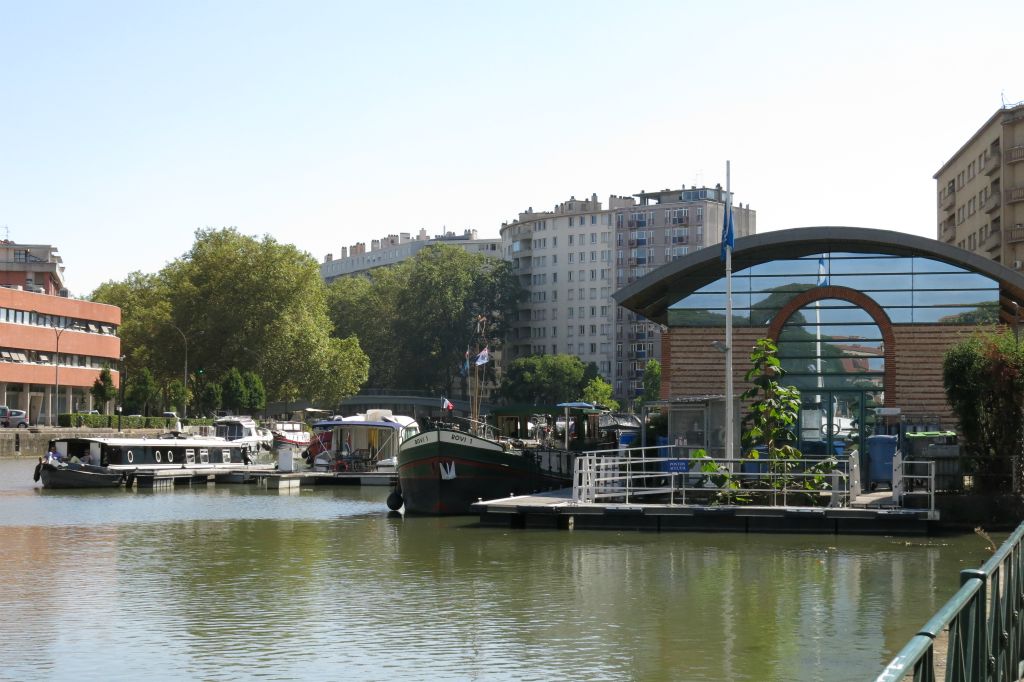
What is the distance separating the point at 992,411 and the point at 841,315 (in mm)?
9192

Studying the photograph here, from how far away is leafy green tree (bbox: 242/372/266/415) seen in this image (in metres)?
98.8

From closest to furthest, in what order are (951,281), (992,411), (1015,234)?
(992,411) < (951,281) < (1015,234)

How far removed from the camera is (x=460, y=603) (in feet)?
67.1

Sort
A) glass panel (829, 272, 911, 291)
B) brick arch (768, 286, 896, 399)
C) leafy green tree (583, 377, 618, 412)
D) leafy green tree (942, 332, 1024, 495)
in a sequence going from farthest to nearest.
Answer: leafy green tree (583, 377, 618, 412) < glass panel (829, 272, 911, 291) < brick arch (768, 286, 896, 399) < leafy green tree (942, 332, 1024, 495)

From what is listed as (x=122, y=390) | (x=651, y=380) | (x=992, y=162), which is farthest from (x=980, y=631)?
(x=651, y=380)

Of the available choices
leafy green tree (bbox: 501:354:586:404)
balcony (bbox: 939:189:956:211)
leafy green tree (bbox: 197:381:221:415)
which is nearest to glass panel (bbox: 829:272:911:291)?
leafy green tree (bbox: 197:381:221:415)

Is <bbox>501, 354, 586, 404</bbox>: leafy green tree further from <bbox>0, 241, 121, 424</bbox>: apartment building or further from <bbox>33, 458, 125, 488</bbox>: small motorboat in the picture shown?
<bbox>33, 458, 125, 488</bbox>: small motorboat

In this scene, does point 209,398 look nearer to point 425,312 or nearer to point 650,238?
point 425,312

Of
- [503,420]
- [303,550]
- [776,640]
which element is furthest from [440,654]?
[503,420]

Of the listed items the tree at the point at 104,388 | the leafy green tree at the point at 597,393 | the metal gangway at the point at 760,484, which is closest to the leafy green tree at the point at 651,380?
the leafy green tree at the point at 597,393

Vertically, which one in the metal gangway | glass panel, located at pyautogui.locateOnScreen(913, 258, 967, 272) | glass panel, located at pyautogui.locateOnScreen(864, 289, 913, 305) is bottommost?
the metal gangway

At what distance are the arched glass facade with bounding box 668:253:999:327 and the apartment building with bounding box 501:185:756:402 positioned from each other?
367 ft

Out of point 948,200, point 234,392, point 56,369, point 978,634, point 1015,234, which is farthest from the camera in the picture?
point 948,200

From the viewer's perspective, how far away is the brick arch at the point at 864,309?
124 feet
